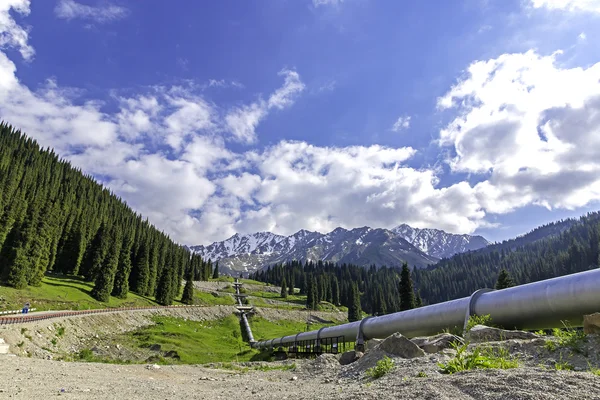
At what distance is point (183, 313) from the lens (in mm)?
79500

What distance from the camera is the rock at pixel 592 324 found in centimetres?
1269

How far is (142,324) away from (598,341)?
61.9 m

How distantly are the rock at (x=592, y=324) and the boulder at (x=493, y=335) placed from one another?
2512 mm

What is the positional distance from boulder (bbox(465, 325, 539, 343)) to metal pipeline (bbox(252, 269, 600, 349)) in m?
2.14

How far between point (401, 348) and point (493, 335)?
3.97 metres

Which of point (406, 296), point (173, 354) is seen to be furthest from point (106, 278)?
point (406, 296)

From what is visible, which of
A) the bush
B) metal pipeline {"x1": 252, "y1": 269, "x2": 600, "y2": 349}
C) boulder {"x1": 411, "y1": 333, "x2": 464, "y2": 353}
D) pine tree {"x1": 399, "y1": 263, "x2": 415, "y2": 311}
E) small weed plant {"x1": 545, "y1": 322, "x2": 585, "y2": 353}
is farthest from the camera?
pine tree {"x1": 399, "y1": 263, "x2": 415, "y2": 311}

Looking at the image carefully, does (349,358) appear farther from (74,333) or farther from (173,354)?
(74,333)

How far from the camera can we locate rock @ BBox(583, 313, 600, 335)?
12688 millimetres

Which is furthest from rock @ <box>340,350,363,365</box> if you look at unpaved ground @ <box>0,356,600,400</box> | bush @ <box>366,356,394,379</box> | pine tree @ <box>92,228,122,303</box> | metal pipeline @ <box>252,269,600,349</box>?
pine tree @ <box>92,228,122,303</box>

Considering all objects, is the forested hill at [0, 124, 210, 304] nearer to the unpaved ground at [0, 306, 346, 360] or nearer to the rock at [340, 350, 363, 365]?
the unpaved ground at [0, 306, 346, 360]

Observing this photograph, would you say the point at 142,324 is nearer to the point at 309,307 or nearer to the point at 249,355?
the point at 249,355

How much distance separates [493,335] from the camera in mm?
16078

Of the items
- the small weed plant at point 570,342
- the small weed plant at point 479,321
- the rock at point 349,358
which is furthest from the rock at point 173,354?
the small weed plant at point 570,342
